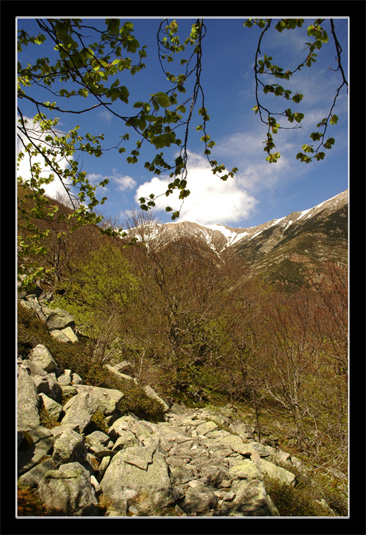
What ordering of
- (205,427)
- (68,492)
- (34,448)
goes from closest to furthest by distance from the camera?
(68,492)
(34,448)
(205,427)

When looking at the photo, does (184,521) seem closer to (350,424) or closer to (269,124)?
(350,424)

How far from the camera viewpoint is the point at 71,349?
417 inches

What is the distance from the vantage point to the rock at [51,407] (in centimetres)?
575

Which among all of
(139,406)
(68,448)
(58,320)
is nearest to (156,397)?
(139,406)

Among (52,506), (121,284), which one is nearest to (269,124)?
(52,506)

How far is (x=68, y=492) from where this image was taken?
3551mm

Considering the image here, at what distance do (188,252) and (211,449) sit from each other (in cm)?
1390

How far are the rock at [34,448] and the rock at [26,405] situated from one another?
167 mm

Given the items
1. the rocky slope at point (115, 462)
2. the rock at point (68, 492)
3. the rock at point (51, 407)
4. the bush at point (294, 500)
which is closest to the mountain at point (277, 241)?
the bush at point (294, 500)

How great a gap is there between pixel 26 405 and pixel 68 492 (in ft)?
6.26

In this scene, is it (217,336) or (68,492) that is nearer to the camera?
(68,492)

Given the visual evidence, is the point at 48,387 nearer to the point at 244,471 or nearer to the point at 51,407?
the point at 51,407

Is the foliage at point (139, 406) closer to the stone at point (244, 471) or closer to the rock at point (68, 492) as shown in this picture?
the stone at point (244, 471)

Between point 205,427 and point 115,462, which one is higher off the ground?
point 115,462
